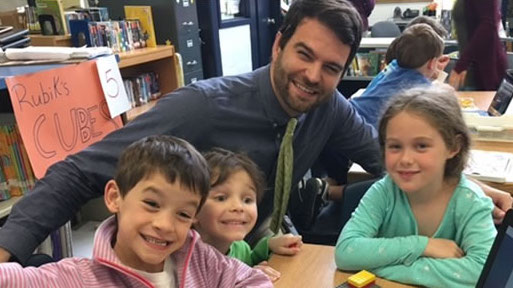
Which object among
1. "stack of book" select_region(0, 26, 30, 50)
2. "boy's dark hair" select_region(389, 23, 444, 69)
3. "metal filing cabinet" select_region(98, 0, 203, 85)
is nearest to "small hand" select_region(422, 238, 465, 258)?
"boy's dark hair" select_region(389, 23, 444, 69)

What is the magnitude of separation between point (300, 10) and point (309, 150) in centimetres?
43

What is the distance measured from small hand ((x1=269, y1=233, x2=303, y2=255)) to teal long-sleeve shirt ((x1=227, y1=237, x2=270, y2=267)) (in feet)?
0.16

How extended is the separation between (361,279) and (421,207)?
0.28 metres

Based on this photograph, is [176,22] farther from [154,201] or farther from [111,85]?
[154,201]

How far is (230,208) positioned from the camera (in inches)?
47.9

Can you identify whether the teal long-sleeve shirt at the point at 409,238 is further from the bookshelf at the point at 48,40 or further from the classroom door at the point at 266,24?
the classroom door at the point at 266,24

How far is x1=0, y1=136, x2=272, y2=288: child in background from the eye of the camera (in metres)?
0.90

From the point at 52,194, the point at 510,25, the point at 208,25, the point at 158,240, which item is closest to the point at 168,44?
the point at 208,25

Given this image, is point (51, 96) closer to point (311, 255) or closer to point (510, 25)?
point (311, 255)

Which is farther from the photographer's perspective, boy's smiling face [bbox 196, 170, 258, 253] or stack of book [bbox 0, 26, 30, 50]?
stack of book [bbox 0, 26, 30, 50]

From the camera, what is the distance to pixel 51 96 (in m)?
1.46

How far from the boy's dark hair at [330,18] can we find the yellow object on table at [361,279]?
0.64m

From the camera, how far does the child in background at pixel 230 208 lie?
121cm

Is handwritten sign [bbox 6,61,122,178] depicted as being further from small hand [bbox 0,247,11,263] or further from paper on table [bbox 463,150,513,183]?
paper on table [bbox 463,150,513,183]
